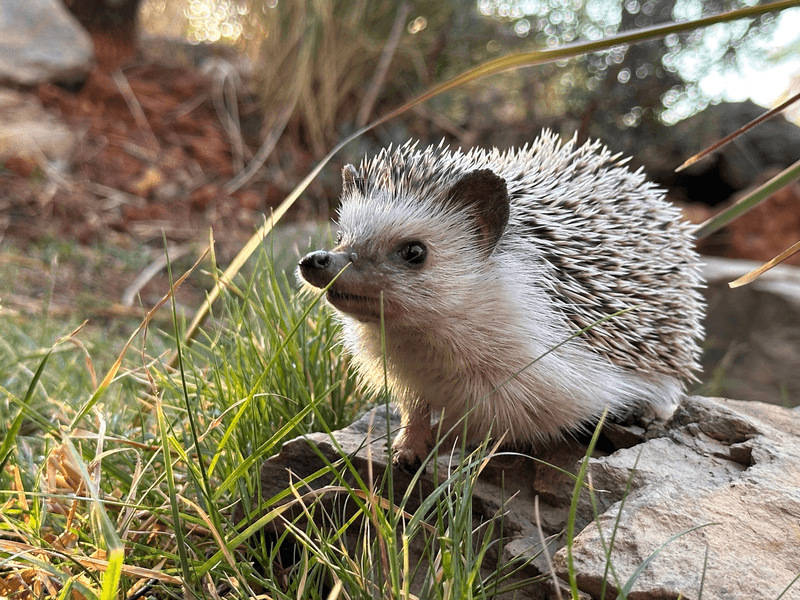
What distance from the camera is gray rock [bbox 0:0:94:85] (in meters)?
8.88

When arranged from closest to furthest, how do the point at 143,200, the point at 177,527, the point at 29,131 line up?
1. the point at 177,527
2. the point at 29,131
3. the point at 143,200

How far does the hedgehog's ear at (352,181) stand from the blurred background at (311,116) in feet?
15.1

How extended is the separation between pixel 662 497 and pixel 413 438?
1.00 meters

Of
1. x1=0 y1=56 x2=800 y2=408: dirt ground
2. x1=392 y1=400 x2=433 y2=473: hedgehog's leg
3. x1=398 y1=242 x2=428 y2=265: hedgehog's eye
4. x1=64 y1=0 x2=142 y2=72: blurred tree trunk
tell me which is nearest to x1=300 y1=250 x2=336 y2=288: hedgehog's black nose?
x1=398 y1=242 x2=428 y2=265: hedgehog's eye

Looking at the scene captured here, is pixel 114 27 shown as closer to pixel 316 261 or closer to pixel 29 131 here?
pixel 29 131

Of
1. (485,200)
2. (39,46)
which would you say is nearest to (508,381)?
(485,200)

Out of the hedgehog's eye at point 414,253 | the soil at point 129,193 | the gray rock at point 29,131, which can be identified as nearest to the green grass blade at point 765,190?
the hedgehog's eye at point 414,253

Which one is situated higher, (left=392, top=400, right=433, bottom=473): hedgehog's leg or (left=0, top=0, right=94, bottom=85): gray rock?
(left=0, top=0, right=94, bottom=85): gray rock

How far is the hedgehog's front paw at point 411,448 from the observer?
2539 mm

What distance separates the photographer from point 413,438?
2.65 meters

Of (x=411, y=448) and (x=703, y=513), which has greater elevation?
(x=703, y=513)

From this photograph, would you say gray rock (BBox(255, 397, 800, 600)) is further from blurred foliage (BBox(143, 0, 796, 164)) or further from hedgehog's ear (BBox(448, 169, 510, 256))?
blurred foliage (BBox(143, 0, 796, 164))

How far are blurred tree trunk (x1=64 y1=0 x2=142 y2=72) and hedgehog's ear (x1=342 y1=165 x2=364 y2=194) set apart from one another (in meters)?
8.81

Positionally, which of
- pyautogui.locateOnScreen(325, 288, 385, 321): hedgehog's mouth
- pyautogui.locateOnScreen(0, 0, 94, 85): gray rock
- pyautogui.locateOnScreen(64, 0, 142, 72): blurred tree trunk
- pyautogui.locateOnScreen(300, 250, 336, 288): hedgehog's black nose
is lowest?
pyautogui.locateOnScreen(325, 288, 385, 321): hedgehog's mouth
